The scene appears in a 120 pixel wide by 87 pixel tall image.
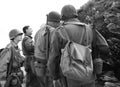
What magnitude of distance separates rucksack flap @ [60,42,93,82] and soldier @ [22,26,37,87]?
319cm

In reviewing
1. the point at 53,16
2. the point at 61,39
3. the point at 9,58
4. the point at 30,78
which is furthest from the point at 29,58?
the point at 61,39

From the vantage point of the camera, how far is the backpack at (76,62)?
4.55 metres

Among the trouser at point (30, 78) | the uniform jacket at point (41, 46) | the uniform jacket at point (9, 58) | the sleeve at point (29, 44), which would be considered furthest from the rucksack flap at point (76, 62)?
the trouser at point (30, 78)

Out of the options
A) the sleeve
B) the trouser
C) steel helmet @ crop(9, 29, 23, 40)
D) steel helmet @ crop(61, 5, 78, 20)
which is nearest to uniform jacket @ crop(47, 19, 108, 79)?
steel helmet @ crop(61, 5, 78, 20)

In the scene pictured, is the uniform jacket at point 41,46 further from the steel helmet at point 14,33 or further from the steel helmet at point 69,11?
the steel helmet at point 69,11

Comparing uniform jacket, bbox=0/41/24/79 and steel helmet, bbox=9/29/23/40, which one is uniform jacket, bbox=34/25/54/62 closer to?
uniform jacket, bbox=0/41/24/79

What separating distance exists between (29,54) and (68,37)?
3328 mm

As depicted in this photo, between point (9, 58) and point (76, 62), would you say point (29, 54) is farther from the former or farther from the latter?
point (76, 62)

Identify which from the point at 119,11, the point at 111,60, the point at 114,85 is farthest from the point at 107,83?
the point at 119,11

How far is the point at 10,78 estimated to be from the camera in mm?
6535

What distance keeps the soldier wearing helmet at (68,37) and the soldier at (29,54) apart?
2.72 meters

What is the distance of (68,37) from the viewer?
4871 millimetres

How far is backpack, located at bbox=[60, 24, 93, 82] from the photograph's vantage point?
455 cm

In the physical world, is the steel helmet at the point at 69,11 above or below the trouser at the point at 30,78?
above
